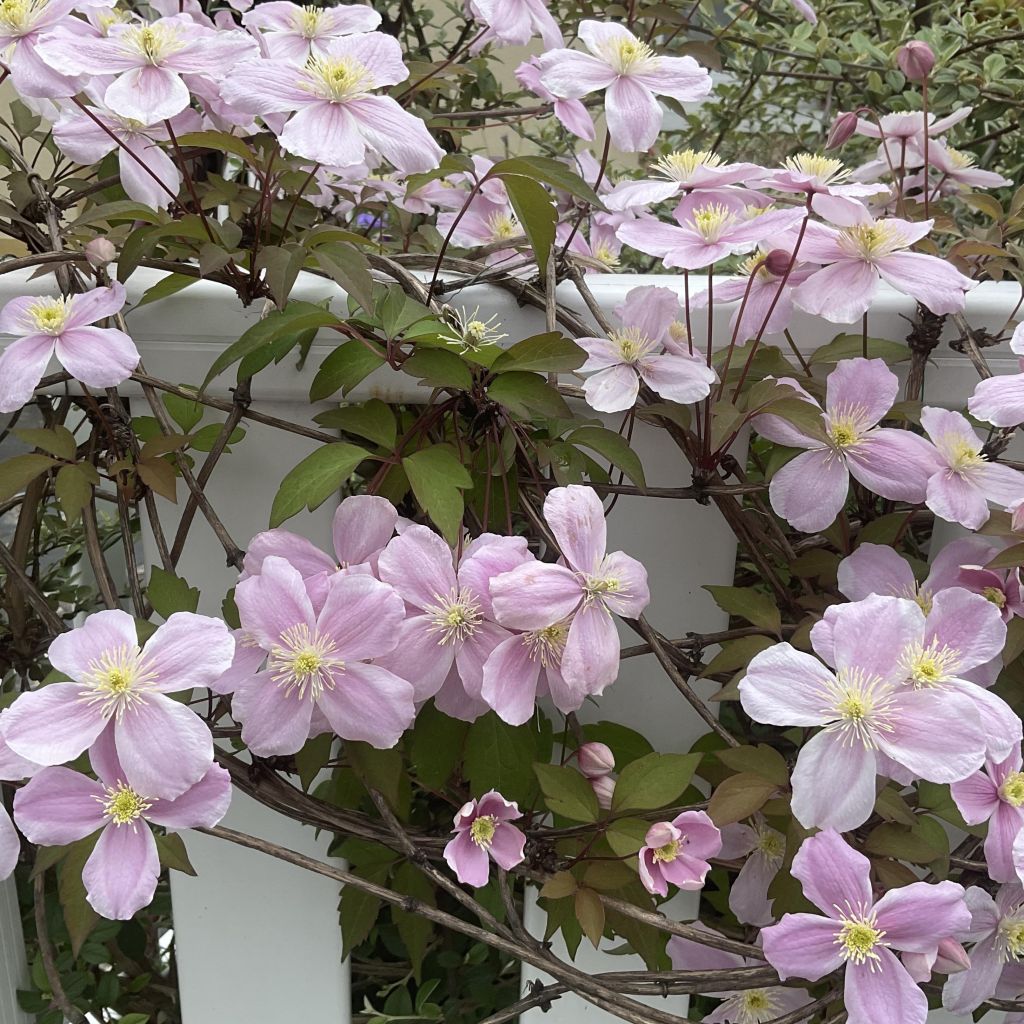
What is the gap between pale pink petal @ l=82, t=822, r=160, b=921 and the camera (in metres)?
0.54

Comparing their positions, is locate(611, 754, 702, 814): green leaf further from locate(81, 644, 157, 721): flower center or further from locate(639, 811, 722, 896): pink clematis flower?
locate(81, 644, 157, 721): flower center

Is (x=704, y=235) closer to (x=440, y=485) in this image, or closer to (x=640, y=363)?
(x=640, y=363)

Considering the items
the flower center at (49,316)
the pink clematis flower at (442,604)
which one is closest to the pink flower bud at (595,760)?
the pink clematis flower at (442,604)

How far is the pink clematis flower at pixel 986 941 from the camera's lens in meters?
0.65

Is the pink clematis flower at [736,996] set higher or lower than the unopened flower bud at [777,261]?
lower

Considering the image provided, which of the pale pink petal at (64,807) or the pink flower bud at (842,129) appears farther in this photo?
the pink flower bud at (842,129)

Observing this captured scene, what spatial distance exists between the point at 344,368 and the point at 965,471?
0.42 m

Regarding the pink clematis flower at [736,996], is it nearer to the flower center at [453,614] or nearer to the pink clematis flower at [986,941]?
the pink clematis flower at [986,941]

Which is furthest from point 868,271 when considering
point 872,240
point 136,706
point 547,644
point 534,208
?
point 136,706

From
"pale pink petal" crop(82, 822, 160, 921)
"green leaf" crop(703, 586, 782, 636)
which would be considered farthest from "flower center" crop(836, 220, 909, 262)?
"pale pink petal" crop(82, 822, 160, 921)

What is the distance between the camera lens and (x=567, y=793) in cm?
66

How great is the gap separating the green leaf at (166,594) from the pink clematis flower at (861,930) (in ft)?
1.41

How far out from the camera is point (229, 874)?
854 mm

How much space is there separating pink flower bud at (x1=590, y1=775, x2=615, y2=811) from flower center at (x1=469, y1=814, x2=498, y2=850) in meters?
0.09
